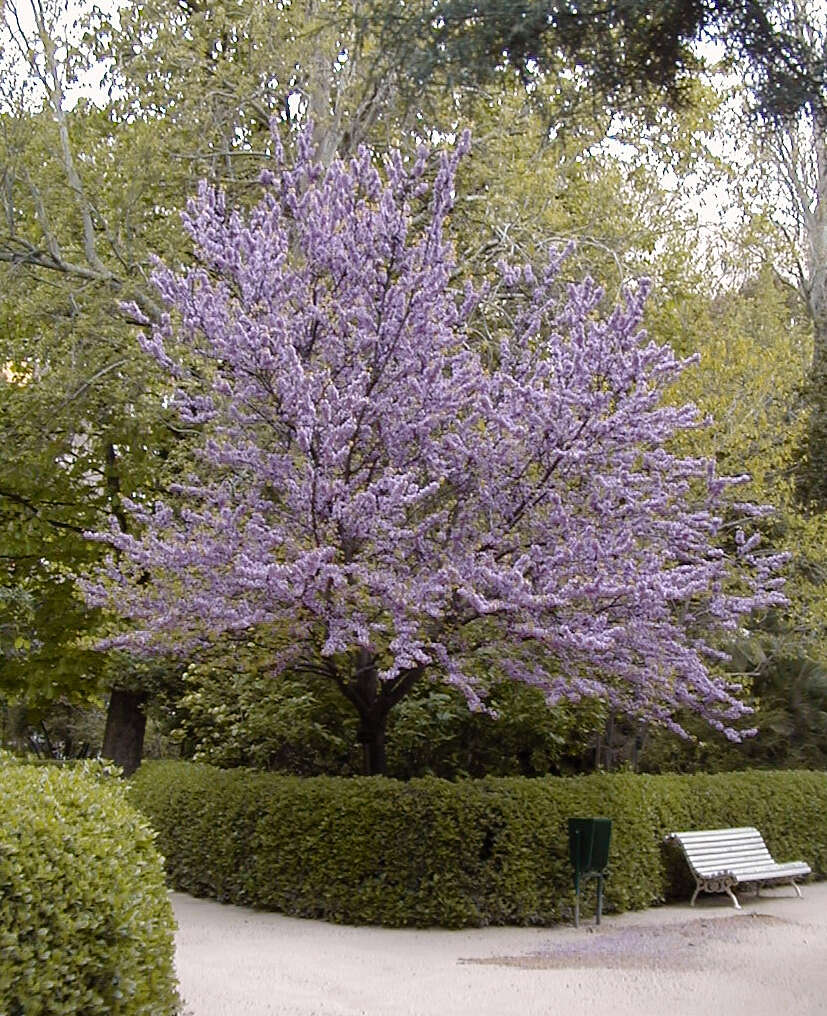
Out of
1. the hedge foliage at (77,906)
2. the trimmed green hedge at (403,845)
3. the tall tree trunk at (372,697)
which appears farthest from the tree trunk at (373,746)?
the hedge foliage at (77,906)

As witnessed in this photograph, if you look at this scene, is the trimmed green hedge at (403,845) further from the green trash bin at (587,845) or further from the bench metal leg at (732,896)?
the bench metal leg at (732,896)

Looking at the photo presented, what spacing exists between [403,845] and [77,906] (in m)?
5.61

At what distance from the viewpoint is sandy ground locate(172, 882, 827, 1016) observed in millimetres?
7156

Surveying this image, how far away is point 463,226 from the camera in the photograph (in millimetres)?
15336

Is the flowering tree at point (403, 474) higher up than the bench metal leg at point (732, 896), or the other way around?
the flowering tree at point (403, 474)

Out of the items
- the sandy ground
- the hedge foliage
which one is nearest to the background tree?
the hedge foliage

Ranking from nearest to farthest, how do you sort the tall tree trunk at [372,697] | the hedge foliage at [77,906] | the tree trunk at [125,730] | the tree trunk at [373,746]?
1. the hedge foliage at [77,906]
2. the tall tree trunk at [372,697]
3. the tree trunk at [373,746]
4. the tree trunk at [125,730]

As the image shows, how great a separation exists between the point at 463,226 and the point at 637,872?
7854mm

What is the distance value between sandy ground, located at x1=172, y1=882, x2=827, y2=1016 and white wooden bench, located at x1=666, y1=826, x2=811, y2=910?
1.65 feet

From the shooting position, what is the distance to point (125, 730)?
1873cm

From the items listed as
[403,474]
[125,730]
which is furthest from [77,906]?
[125,730]

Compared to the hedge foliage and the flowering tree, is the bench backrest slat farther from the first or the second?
the hedge foliage

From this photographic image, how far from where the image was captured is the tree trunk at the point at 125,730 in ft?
61.1

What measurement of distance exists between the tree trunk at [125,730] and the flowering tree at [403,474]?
8.94m
